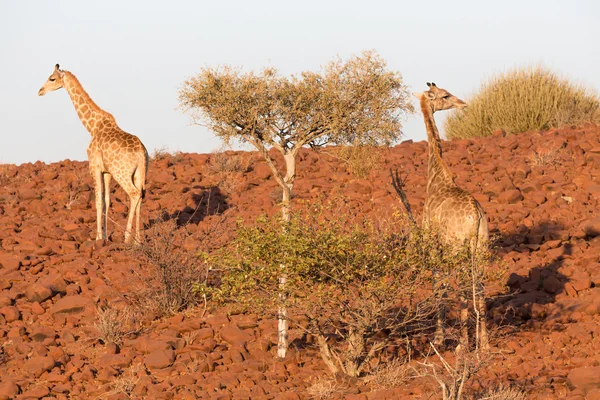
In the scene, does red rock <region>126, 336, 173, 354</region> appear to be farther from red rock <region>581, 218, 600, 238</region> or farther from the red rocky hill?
red rock <region>581, 218, 600, 238</region>

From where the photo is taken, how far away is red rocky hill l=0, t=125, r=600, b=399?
33.8 feet

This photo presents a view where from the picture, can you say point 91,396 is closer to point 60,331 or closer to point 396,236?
point 60,331

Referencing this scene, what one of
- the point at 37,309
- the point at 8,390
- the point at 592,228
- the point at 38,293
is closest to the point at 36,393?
the point at 8,390

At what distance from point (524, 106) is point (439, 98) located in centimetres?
1231

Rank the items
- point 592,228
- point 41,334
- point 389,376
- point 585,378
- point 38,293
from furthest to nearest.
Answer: point 592,228 → point 38,293 → point 41,334 → point 389,376 → point 585,378

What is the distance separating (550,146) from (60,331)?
1209 centimetres

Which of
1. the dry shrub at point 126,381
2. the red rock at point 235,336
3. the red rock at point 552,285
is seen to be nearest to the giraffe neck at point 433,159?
the red rock at point 552,285

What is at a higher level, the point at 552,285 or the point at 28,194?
the point at 28,194

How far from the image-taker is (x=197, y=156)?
843 inches

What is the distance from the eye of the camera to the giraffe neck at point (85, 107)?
16.4 m

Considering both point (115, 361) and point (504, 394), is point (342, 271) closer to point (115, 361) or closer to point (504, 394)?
point (504, 394)

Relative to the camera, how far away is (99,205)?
15.6 metres

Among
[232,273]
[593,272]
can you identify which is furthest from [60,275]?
[593,272]

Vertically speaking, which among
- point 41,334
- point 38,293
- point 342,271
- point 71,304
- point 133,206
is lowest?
point 41,334
